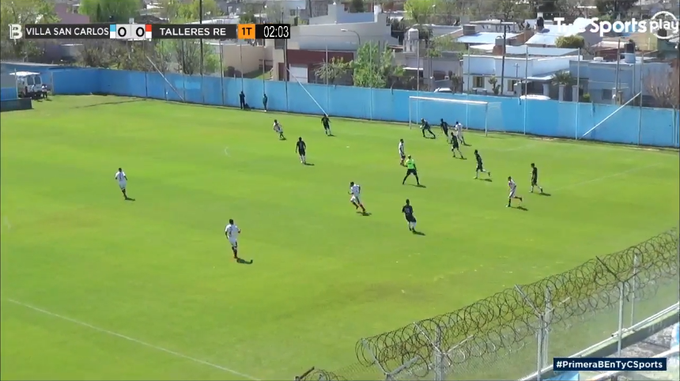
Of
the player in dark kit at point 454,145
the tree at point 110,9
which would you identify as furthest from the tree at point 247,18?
the tree at point 110,9

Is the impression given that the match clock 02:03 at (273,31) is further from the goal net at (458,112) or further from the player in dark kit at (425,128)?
the goal net at (458,112)

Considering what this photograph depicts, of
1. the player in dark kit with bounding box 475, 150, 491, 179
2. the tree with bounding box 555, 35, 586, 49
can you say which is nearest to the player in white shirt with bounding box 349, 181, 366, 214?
the player in dark kit with bounding box 475, 150, 491, 179

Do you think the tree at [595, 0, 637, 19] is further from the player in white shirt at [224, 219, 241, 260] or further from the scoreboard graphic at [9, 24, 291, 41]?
the player in white shirt at [224, 219, 241, 260]

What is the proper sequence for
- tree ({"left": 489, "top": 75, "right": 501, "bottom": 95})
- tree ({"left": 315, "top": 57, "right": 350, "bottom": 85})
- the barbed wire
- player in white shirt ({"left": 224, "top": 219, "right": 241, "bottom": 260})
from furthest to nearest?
1. tree ({"left": 315, "top": 57, "right": 350, "bottom": 85})
2. tree ({"left": 489, "top": 75, "right": 501, "bottom": 95})
3. player in white shirt ({"left": 224, "top": 219, "right": 241, "bottom": 260})
4. the barbed wire

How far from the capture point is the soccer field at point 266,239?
1823 centimetres

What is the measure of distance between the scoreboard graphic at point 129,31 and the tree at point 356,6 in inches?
922

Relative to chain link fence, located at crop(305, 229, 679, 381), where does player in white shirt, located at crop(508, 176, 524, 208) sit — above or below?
below

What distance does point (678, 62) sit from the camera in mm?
40062

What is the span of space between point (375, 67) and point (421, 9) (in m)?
6.69

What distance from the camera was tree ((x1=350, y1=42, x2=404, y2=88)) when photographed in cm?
5262

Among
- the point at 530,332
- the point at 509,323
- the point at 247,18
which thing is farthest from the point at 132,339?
the point at 247,18

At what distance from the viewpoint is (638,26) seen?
40750 mm

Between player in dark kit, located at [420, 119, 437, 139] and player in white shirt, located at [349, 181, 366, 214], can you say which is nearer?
player in white shirt, located at [349, 181, 366, 214]

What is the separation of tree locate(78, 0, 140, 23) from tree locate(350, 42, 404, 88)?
28.3m
